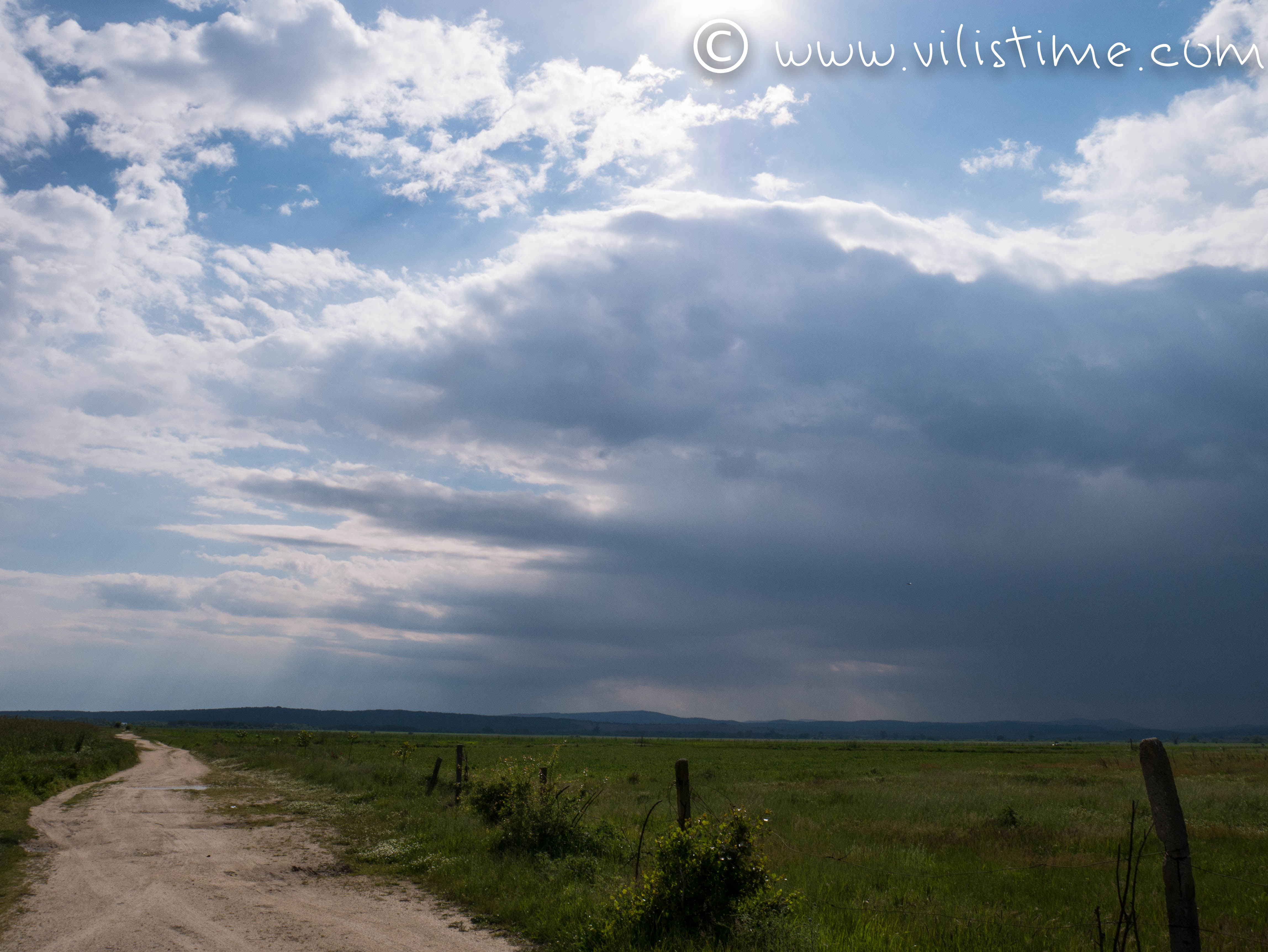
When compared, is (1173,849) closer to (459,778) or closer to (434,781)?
(459,778)

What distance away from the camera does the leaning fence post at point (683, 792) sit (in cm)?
1073

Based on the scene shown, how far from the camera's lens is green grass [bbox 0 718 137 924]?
15258 millimetres

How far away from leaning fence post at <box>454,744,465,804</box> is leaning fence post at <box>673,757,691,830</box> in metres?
12.5

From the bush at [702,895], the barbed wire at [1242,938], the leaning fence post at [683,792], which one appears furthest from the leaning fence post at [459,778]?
the barbed wire at [1242,938]

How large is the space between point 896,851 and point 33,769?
113 ft

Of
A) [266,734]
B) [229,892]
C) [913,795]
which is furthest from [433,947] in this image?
[266,734]

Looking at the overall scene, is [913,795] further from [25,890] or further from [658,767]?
[658,767]

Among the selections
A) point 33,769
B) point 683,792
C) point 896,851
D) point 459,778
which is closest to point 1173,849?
point 683,792

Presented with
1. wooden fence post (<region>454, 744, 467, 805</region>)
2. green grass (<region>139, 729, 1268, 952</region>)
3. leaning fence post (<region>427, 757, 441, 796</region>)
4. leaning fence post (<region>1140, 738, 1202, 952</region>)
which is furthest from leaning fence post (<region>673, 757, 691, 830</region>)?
leaning fence post (<region>427, 757, 441, 796</region>)

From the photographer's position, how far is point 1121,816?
2316 centimetres

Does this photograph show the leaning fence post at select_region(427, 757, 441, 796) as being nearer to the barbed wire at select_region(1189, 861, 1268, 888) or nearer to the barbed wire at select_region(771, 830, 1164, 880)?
the barbed wire at select_region(771, 830, 1164, 880)

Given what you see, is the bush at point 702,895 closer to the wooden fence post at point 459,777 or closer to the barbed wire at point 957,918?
the barbed wire at point 957,918

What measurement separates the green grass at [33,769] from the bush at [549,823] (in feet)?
26.3

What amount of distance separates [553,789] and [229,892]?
19.7 feet
